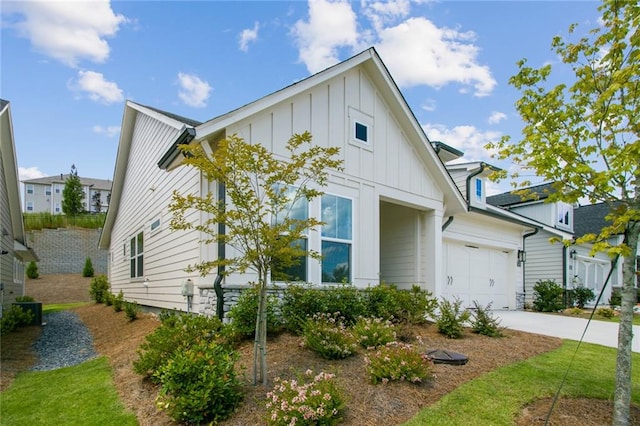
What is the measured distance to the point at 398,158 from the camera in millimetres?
10211

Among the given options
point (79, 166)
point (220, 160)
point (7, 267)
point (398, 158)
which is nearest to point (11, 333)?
point (7, 267)

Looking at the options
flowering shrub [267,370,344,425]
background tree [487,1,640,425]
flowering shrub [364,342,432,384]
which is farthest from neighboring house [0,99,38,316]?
background tree [487,1,640,425]

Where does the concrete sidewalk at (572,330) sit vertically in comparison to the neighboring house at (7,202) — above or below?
below

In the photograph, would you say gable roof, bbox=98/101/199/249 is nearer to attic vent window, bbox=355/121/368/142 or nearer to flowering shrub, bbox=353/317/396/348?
attic vent window, bbox=355/121/368/142

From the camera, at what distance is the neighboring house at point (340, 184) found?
766 centimetres

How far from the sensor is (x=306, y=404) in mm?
4074

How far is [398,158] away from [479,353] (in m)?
5.18

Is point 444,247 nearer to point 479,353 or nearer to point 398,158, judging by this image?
point 398,158

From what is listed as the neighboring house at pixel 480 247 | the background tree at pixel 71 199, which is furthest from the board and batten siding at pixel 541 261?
the background tree at pixel 71 199

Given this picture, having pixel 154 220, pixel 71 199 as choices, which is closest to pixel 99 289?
pixel 154 220

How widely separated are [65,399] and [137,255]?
8.35 meters

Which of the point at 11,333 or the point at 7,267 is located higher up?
the point at 7,267

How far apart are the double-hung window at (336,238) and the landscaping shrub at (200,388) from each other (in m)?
3.78

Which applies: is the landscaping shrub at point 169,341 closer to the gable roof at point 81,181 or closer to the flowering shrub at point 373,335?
the flowering shrub at point 373,335
